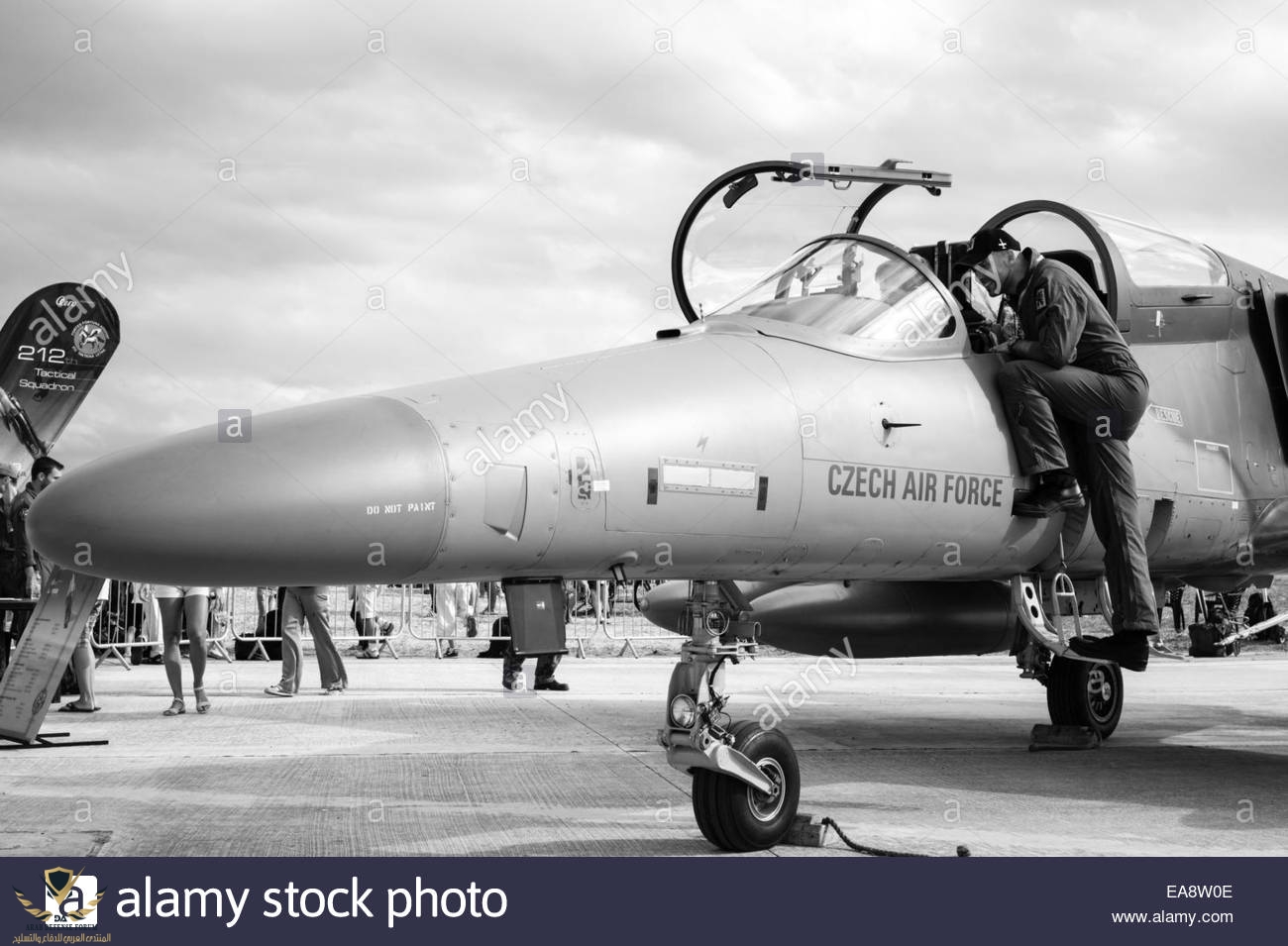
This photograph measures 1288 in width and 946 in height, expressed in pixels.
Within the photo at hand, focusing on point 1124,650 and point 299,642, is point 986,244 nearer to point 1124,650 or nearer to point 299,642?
point 1124,650

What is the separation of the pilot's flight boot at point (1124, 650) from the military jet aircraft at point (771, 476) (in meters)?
0.39

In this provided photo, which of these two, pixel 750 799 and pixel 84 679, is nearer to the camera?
pixel 750 799

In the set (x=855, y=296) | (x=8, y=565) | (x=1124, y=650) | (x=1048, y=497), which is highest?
(x=855, y=296)

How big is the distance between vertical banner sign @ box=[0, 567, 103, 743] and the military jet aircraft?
1171 millimetres

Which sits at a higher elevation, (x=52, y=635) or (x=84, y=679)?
(x=52, y=635)

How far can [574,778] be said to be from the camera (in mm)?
7273

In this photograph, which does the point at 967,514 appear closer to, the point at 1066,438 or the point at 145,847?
the point at 1066,438

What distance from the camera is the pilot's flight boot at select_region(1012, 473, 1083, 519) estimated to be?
251 inches

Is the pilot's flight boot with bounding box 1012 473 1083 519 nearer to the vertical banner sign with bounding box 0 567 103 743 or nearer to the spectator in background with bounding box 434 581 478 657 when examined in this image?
the vertical banner sign with bounding box 0 567 103 743

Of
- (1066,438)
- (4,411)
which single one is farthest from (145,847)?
(4,411)

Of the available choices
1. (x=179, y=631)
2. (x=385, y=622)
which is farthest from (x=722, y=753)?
(x=385, y=622)

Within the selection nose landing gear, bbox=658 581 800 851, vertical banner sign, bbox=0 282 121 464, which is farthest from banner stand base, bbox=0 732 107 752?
vertical banner sign, bbox=0 282 121 464

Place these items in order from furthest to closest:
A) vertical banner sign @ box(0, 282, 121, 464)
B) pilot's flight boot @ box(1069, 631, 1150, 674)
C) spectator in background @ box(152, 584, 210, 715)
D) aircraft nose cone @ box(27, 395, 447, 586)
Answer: vertical banner sign @ box(0, 282, 121, 464) < spectator in background @ box(152, 584, 210, 715) < pilot's flight boot @ box(1069, 631, 1150, 674) < aircraft nose cone @ box(27, 395, 447, 586)

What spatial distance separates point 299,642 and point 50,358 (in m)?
12.0
